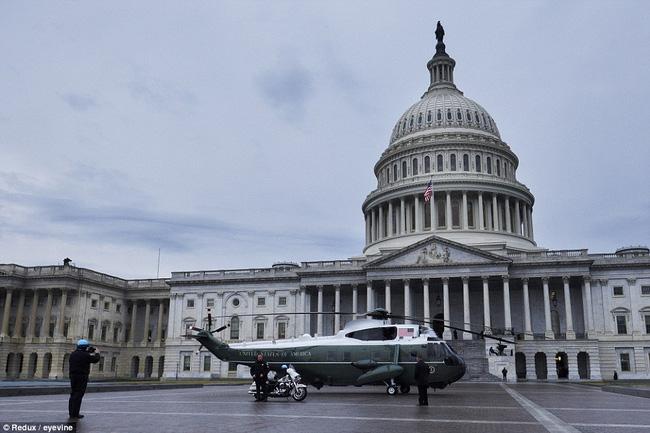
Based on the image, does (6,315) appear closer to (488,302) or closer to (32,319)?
(32,319)

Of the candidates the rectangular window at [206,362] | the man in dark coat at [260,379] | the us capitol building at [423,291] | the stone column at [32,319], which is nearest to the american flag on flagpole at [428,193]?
the us capitol building at [423,291]

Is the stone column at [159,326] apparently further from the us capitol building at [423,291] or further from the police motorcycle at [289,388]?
→ the police motorcycle at [289,388]

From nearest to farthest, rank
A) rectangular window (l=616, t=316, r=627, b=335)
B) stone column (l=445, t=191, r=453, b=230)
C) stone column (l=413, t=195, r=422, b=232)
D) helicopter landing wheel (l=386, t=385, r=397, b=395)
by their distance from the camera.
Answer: helicopter landing wheel (l=386, t=385, r=397, b=395) < rectangular window (l=616, t=316, r=627, b=335) < stone column (l=445, t=191, r=453, b=230) < stone column (l=413, t=195, r=422, b=232)

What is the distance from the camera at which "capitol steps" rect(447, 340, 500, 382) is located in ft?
213

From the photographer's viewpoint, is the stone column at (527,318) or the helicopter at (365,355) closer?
the helicopter at (365,355)

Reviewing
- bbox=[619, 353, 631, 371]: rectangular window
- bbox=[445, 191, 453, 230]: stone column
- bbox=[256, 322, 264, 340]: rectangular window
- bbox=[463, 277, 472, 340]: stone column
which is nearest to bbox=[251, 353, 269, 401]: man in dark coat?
bbox=[463, 277, 472, 340]: stone column

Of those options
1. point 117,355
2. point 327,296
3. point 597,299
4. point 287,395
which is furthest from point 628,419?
point 117,355

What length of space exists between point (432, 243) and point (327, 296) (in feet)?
60.2

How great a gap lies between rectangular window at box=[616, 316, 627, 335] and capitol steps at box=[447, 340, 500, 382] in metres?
18.2

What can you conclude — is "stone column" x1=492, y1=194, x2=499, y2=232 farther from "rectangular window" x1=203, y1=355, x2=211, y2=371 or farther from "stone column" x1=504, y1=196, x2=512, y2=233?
"rectangular window" x1=203, y1=355, x2=211, y2=371

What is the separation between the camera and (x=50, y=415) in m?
19.8

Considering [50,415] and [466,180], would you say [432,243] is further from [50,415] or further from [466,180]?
[50,415]

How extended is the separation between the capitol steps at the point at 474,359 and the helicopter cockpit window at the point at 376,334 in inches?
Answer: 1234

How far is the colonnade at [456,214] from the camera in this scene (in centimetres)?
9025
